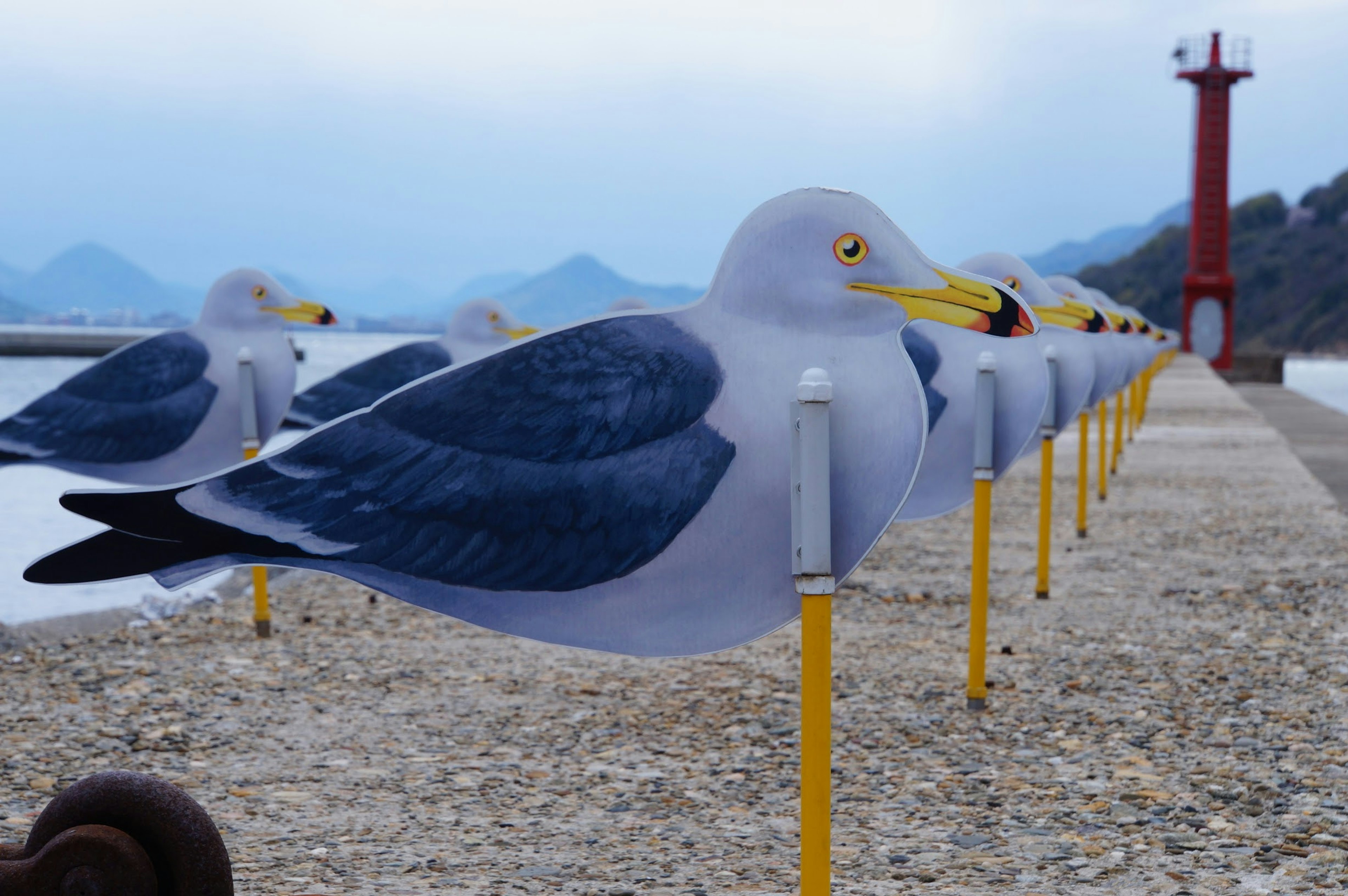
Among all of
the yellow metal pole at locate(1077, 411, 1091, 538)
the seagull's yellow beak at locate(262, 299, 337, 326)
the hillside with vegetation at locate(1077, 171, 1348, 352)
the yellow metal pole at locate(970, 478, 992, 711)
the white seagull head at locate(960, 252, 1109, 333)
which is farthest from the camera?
the hillside with vegetation at locate(1077, 171, 1348, 352)

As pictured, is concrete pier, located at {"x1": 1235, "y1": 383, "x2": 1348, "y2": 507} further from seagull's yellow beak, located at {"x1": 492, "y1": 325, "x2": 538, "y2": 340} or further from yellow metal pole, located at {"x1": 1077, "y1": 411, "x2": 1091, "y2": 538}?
seagull's yellow beak, located at {"x1": 492, "y1": 325, "x2": 538, "y2": 340}

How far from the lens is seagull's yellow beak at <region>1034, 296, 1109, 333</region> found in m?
6.69

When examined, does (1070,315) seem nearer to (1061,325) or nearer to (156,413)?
(1061,325)

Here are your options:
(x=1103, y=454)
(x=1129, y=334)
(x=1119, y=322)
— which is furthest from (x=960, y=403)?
(x=1103, y=454)

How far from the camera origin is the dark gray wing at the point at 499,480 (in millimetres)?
2729

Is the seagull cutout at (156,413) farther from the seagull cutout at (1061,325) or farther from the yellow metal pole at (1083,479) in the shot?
the yellow metal pole at (1083,479)

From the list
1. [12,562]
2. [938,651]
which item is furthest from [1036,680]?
[12,562]

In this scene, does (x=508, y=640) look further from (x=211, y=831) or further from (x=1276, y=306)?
(x=1276, y=306)

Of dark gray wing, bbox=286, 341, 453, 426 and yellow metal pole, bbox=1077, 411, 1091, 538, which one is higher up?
dark gray wing, bbox=286, 341, 453, 426

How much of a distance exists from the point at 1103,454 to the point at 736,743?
26.2ft

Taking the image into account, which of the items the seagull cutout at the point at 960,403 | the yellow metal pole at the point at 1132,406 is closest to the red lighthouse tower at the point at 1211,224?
the yellow metal pole at the point at 1132,406

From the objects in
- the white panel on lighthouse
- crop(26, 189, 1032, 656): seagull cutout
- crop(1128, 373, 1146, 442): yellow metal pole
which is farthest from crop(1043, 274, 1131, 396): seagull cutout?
the white panel on lighthouse

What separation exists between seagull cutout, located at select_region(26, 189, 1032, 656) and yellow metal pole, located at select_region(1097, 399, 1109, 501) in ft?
27.7

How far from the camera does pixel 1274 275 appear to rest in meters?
92.0
